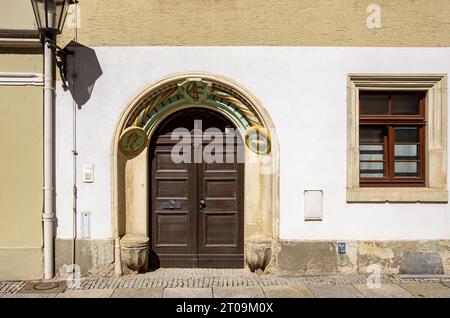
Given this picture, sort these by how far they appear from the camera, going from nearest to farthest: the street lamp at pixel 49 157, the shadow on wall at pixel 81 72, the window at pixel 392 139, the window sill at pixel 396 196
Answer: the street lamp at pixel 49 157 → the shadow on wall at pixel 81 72 → the window sill at pixel 396 196 → the window at pixel 392 139

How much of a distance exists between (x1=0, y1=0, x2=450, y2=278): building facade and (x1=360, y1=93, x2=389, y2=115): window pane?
0.45ft

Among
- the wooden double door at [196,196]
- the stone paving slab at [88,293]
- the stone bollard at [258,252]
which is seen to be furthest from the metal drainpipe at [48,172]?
the stone bollard at [258,252]

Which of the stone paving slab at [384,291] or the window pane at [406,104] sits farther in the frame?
the window pane at [406,104]

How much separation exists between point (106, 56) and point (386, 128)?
4.68 m

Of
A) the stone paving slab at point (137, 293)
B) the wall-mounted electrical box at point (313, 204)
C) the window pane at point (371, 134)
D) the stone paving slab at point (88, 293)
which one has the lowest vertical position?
the stone paving slab at point (88, 293)

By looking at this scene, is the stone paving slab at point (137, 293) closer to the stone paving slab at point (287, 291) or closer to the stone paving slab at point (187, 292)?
the stone paving slab at point (187, 292)

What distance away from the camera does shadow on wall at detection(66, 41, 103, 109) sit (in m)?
7.50

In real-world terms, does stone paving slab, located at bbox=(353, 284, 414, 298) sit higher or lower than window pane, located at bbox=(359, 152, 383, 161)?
lower

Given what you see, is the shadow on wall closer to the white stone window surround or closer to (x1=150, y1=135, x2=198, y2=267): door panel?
(x1=150, y1=135, x2=198, y2=267): door panel

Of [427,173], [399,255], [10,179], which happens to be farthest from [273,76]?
[10,179]

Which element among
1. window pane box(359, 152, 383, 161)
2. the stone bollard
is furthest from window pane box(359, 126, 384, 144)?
the stone bollard

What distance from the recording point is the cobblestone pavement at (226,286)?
22.1ft

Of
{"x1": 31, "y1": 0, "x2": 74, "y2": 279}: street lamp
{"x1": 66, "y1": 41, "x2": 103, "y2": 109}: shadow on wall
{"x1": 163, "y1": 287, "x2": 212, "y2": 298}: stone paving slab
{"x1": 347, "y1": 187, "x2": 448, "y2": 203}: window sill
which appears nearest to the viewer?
{"x1": 163, "y1": 287, "x2": 212, "y2": 298}: stone paving slab

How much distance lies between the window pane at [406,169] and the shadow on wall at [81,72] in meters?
5.06
